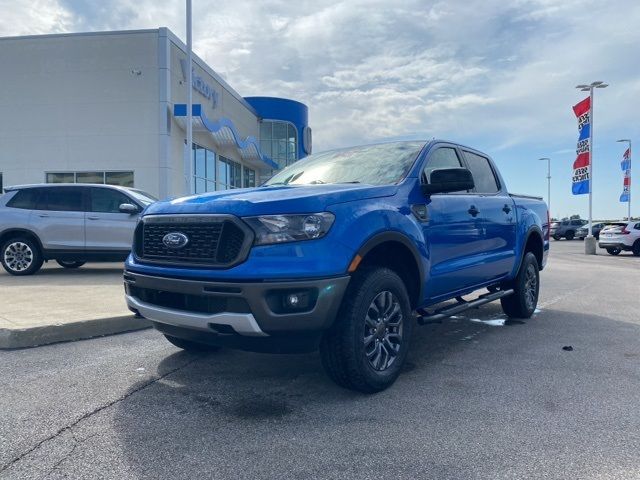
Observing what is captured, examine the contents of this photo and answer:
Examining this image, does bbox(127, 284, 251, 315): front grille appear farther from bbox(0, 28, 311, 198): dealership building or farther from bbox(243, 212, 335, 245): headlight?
bbox(0, 28, 311, 198): dealership building

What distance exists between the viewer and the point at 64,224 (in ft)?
32.7

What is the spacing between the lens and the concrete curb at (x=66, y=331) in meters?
4.83

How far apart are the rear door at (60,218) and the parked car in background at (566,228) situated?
125ft

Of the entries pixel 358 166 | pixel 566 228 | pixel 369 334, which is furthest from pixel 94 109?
pixel 566 228

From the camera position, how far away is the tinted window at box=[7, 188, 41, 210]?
32.7 feet

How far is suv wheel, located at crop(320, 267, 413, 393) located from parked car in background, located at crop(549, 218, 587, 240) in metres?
40.7

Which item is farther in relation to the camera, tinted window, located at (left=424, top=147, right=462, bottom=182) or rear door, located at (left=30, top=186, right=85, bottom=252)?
rear door, located at (left=30, top=186, right=85, bottom=252)

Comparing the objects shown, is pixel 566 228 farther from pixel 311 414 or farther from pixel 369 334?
pixel 311 414

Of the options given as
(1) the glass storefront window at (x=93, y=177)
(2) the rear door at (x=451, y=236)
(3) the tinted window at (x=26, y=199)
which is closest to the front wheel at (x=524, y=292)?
(2) the rear door at (x=451, y=236)

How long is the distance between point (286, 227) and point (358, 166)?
1.56m

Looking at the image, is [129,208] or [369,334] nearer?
[369,334]

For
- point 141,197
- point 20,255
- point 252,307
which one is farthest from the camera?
point 141,197

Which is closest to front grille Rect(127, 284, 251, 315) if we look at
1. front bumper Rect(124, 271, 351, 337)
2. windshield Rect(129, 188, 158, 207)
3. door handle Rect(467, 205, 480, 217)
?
front bumper Rect(124, 271, 351, 337)

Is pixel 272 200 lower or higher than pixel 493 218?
higher
